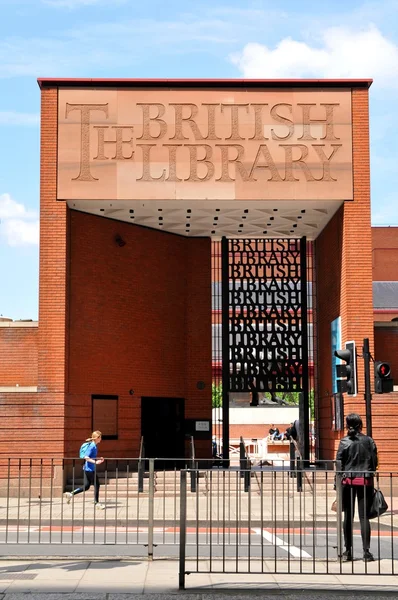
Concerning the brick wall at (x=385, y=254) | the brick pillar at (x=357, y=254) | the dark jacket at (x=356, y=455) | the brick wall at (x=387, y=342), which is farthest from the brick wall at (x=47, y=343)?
the brick wall at (x=385, y=254)

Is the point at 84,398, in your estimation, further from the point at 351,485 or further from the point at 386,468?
the point at 351,485

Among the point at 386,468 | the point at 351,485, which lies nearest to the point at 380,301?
the point at 386,468

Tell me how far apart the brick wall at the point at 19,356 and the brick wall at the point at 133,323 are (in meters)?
1.03

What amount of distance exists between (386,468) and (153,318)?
8.51m

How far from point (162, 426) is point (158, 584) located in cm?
1932

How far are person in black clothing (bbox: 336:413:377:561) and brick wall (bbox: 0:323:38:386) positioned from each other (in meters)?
15.2

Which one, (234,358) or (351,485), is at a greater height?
(234,358)

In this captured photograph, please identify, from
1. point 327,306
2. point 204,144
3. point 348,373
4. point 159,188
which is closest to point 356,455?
point 348,373

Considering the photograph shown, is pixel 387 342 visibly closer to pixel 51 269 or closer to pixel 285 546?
pixel 51 269

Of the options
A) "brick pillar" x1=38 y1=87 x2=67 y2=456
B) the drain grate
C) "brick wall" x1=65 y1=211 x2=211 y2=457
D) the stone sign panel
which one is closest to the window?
"brick wall" x1=65 y1=211 x2=211 y2=457

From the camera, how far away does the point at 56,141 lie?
82.0ft

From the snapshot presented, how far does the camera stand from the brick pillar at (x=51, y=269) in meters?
24.5

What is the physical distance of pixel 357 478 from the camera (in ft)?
37.0

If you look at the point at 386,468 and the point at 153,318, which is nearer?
the point at 386,468
